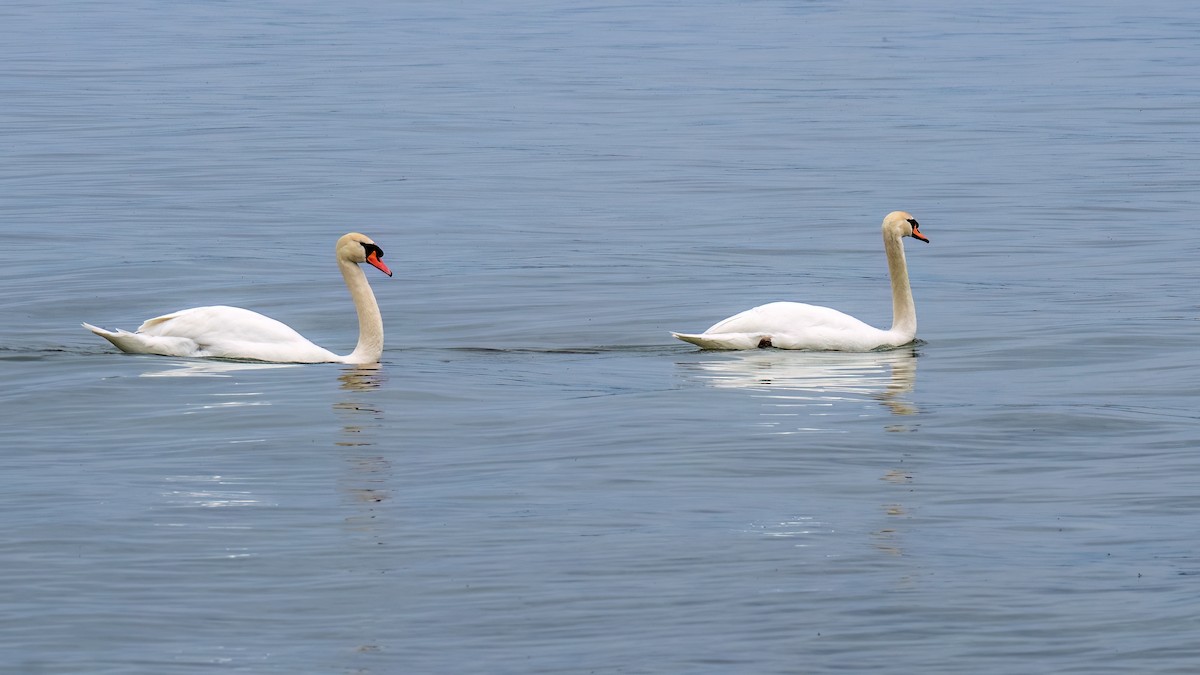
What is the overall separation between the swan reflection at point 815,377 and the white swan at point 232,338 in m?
2.27

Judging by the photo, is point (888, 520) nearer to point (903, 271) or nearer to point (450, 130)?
point (903, 271)

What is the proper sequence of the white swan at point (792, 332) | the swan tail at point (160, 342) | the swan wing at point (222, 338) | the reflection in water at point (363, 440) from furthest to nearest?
the white swan at point (792, 332)
the swan tail at point (160, 342)
the swan wing at point (222, 338)
the reflection in water at point (363, 440)

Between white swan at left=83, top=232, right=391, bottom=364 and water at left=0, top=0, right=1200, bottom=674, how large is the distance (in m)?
0.21

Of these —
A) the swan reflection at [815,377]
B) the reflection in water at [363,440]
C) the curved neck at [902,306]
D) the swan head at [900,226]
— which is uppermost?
the swan head at [900,226]

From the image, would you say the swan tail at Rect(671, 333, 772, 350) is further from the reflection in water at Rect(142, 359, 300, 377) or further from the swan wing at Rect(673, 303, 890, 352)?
the reflection in water at Rect(142, 359, 300, 377)

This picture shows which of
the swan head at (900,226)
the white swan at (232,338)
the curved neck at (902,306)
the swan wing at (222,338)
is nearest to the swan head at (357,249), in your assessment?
the white swan at (232,338)

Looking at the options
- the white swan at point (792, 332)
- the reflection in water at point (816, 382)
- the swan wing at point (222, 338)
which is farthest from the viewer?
the white swan at point (792, 332)

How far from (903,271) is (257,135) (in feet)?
57.2

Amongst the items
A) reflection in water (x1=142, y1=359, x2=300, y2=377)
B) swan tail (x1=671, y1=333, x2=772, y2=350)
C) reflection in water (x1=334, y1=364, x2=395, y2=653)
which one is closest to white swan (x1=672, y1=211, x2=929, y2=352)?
swan tail (x1=671, y1=333, x2=772, y2=350)

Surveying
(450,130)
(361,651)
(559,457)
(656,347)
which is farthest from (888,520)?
(450,130)

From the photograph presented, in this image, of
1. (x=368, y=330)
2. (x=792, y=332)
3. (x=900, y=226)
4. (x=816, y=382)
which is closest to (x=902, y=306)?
(x=900, y=226)

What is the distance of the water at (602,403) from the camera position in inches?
341

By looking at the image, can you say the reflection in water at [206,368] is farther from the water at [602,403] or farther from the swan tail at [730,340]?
the swan tail at [730,340]

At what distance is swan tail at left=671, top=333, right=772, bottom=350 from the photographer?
1528 centimetres
